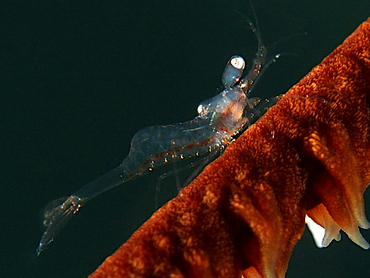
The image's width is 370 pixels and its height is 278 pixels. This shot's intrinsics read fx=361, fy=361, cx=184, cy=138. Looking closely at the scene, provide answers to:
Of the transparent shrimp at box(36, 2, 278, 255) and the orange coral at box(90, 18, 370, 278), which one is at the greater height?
the transparent shrimp at box(36, 2, 278, 255)

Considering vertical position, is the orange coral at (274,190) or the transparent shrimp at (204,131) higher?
Result: the transparent shrimp at (204,131)

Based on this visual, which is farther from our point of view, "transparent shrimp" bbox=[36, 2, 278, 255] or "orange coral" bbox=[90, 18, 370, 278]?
"transparent shrimp" bbox=[36, 2, 278, 255]

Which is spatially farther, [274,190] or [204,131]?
[204,131]

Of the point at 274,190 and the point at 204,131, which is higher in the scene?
the point at 204,131

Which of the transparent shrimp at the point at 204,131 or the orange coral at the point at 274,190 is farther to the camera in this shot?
the transparent shrimp at the point at 204,131

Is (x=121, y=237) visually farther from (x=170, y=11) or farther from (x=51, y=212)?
(x=170, y=11)
